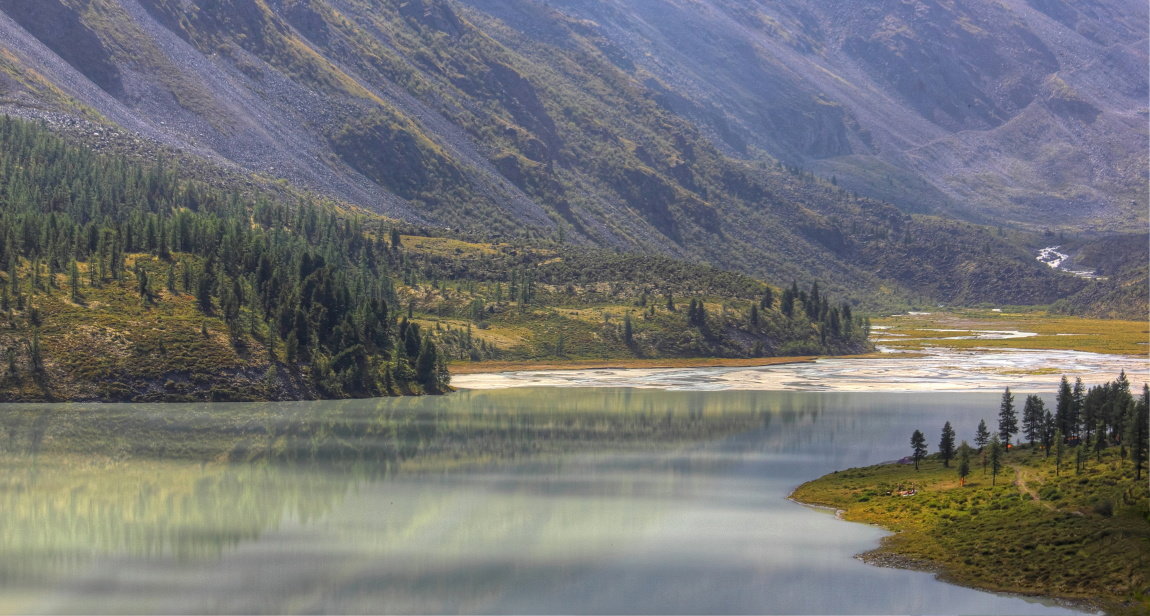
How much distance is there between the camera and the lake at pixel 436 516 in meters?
54.2

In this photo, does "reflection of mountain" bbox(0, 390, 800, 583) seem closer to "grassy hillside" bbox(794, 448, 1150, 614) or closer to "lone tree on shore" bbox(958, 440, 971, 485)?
"grassy hillside" bbox(794, 448, 1150, 614)

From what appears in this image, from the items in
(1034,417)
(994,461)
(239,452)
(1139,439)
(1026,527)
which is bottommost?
(239,452)

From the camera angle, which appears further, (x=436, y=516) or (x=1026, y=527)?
(x=436, y=516)

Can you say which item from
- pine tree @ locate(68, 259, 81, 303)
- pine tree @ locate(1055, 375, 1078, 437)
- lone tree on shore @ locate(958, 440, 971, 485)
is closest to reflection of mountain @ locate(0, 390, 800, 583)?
pine tree @ locate(68, 259, 81, 303)

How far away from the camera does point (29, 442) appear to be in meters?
97.8

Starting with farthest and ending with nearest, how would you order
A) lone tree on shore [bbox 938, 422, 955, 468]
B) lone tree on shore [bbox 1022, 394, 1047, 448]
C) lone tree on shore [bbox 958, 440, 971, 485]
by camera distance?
lone tree on shore [bbox 1022, 394, 1047, 448]
lone tree on shore [bbox 938, 422, 955, 468]
lone tree on shore [bbox 958, 440, 971, 485]

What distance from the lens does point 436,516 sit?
7094 cm

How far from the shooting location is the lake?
54250 mm

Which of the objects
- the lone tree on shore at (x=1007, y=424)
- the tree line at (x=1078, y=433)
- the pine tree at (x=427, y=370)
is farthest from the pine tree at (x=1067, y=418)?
the pine tree at (x=427, y=370)

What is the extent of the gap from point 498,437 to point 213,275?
209 feet

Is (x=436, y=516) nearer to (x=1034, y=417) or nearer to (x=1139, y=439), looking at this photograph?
(x=1139, y=439)

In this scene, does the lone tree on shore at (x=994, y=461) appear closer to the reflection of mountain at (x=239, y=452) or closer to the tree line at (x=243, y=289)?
the reflection of mountain at (x=239, y=452)

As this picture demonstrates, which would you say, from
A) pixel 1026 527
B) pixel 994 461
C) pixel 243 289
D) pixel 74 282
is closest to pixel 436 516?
pixel 1026 527

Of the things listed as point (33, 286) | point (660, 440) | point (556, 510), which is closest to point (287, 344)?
point (33, 286)
